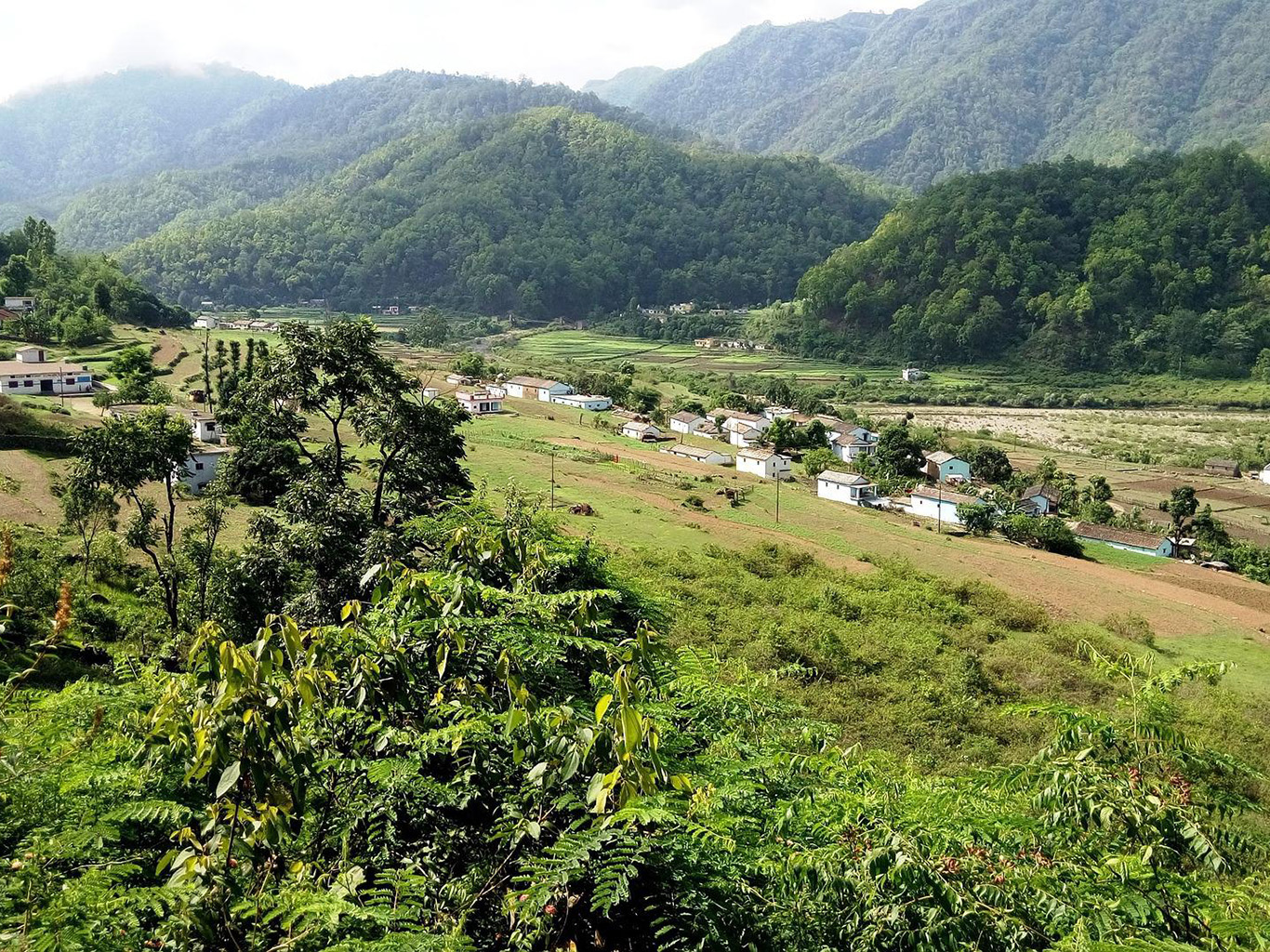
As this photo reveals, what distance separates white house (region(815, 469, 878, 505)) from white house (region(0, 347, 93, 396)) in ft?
113

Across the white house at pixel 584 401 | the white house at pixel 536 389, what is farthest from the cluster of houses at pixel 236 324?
the white house at pixel 584 401

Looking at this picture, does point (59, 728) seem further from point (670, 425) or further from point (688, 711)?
point (670, 425)

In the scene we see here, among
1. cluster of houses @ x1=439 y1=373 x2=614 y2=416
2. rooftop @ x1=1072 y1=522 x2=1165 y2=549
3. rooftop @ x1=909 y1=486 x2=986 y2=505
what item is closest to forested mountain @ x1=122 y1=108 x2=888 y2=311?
cluster of houses @ x1=439 y1=373 x2=614 y2=416

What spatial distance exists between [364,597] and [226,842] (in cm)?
717

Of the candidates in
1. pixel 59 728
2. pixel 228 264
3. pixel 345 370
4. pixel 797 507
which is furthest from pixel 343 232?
pixel 59 728

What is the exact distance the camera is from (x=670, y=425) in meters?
58.1

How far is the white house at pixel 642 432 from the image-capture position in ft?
171

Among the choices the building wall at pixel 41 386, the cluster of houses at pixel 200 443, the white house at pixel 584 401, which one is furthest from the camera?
the white house at pixel 584 401

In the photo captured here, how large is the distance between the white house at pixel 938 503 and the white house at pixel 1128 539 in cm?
453

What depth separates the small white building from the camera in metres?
56.2

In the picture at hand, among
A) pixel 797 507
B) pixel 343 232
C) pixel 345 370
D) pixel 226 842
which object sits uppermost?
pixel 343 232

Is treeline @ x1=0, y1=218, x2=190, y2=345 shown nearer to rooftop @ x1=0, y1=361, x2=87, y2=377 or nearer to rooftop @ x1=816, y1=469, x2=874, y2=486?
rooftop @ x1=0, y1=361, x2=87, y2=377

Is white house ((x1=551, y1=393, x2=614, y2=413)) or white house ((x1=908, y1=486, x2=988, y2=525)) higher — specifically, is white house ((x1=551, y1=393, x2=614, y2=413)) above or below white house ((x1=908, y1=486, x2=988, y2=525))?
above

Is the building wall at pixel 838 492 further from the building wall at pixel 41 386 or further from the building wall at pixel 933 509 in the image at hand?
the building wall at pixel 41 386
